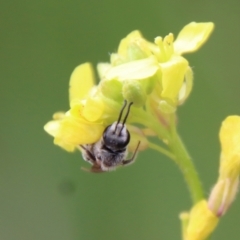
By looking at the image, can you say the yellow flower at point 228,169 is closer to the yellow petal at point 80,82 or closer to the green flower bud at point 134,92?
the green flower bud at point 134,92

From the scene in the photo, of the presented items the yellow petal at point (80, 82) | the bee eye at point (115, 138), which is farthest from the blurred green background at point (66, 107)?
the bee eye at point (115, 138)

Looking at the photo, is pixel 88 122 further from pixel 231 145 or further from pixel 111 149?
pixel 231 145

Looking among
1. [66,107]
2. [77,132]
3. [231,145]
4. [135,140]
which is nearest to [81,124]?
[77,132]

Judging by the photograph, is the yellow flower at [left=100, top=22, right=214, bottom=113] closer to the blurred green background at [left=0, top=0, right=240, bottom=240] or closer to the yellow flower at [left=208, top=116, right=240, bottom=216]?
the yellow flower at [left=208, top=116, right=240, bottom=216]

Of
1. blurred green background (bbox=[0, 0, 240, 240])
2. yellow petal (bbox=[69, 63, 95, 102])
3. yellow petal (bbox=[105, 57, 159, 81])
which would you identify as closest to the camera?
yellow petal (bbox=[105, 57, 159, 81])

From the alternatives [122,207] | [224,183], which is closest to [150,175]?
[122,207]

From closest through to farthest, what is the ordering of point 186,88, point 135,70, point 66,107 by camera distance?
point 135,70, point 186,88, point 66,107

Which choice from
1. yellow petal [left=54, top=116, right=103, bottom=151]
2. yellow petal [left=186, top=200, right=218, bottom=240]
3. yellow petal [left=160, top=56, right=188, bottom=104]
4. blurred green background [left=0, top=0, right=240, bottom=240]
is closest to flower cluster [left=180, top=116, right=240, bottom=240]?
yellow petal [left=186, top=200, right=218, bottom=240]

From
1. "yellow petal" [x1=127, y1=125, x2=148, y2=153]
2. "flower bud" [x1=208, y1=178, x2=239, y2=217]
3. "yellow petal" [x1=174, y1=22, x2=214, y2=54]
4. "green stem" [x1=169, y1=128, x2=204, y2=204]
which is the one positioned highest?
"yellow petal" [x1=174, y1=22, x2=214, y2=54]
